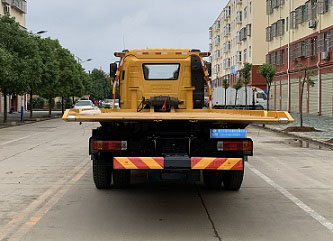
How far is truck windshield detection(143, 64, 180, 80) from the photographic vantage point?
33.9 ft

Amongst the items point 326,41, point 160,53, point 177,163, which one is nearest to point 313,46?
point 326,41

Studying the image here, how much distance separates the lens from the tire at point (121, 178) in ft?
27.9

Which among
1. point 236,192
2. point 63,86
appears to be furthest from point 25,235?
point 63,86

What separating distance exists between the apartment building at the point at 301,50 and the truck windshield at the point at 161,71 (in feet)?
75.0

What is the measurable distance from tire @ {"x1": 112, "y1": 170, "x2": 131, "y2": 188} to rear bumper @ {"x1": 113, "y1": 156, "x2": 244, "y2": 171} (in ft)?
6.61

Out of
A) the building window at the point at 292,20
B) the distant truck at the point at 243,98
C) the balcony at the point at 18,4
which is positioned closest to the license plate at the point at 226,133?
the distant truck at the point at 243,98

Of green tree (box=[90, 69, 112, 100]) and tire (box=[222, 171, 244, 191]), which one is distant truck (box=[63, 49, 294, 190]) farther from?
green tree (box=[90, 69, 112, 100])

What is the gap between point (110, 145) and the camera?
6902mm

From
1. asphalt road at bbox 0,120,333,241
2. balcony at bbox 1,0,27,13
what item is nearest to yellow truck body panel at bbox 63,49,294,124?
asphalt road at bbox 0,120,333,241

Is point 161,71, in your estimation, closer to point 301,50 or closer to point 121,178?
point 121,178

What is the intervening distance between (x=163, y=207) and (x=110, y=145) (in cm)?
130

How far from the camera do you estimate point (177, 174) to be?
253 inches

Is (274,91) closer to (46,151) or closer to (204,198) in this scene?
(46,151)

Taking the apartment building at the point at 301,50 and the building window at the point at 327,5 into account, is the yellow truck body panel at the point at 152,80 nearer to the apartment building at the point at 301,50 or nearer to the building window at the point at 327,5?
the apartment building at the point at 301,50
